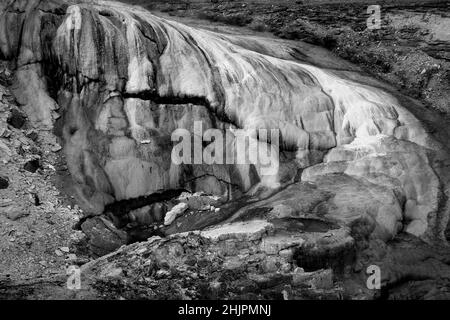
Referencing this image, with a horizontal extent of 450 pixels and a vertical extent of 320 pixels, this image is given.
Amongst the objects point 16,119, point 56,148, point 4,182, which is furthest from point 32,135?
point 4,182

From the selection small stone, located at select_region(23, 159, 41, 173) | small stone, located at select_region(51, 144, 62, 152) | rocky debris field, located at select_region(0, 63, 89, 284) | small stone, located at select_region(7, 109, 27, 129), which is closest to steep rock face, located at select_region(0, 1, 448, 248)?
small stone, located at select_region(51, 144, 62, 152)

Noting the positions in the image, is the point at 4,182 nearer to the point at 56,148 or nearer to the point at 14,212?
the point at 14,212

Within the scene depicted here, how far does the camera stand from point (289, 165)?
15.7 m

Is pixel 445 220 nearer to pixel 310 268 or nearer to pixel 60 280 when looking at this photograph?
pixel 310 268

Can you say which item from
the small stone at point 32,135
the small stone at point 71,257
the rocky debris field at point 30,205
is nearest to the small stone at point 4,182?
the rocky debris field at point 30,205

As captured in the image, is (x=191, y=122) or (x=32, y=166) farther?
(x=191, y=122)

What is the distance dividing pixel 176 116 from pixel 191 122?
0.47 m

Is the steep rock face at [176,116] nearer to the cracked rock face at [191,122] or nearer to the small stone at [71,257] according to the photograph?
the cracked rock face at [191,122]

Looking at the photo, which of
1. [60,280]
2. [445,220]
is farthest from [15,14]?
[445,220]

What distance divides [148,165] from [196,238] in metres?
3.48

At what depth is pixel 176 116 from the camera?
15797mm

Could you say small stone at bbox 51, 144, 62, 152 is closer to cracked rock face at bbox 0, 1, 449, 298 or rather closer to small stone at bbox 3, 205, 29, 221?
cracked rock face at bbox 0, 1, 449, 298

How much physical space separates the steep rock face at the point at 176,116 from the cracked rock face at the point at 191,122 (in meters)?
0.03

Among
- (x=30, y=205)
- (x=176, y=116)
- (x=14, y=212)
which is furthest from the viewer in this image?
(x=176, y=116)
